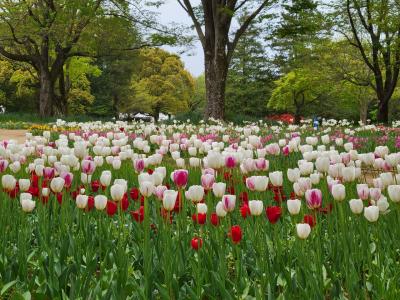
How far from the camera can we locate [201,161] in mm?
6289

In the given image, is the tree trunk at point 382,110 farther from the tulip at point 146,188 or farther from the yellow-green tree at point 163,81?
the yellow-green tree at point 163,81

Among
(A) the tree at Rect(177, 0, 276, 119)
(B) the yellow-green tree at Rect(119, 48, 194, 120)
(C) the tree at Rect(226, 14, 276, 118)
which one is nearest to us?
(A) the tree at Rect(177, 0, 276, 119)

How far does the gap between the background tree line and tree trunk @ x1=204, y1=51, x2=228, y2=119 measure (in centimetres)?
4

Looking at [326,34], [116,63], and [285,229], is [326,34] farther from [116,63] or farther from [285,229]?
[285,229]

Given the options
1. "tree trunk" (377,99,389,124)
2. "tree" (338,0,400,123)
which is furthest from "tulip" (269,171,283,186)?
"tree trunk" (377,99,389,124)

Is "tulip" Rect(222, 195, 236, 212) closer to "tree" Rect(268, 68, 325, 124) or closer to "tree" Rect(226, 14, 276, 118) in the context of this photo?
"tree" Rect(268, 68, 325, 124)

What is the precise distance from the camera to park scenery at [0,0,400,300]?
8.33 ft

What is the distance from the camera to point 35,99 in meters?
46.9

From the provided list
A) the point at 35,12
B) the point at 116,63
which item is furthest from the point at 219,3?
the point at 116,63

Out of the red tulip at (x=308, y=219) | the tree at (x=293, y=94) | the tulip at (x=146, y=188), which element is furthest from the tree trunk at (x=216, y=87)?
the tree at (x=293, y=94)

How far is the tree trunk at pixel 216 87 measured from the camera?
67.6 ft

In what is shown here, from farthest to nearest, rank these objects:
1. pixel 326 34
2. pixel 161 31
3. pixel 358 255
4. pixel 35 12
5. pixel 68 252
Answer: pixel 326 34 → pixel 161 31 → pixel 35 12 → pixel 68 252 → pixel 358 255

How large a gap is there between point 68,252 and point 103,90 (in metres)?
46.2

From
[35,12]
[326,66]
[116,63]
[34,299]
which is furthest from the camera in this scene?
[116,63]
